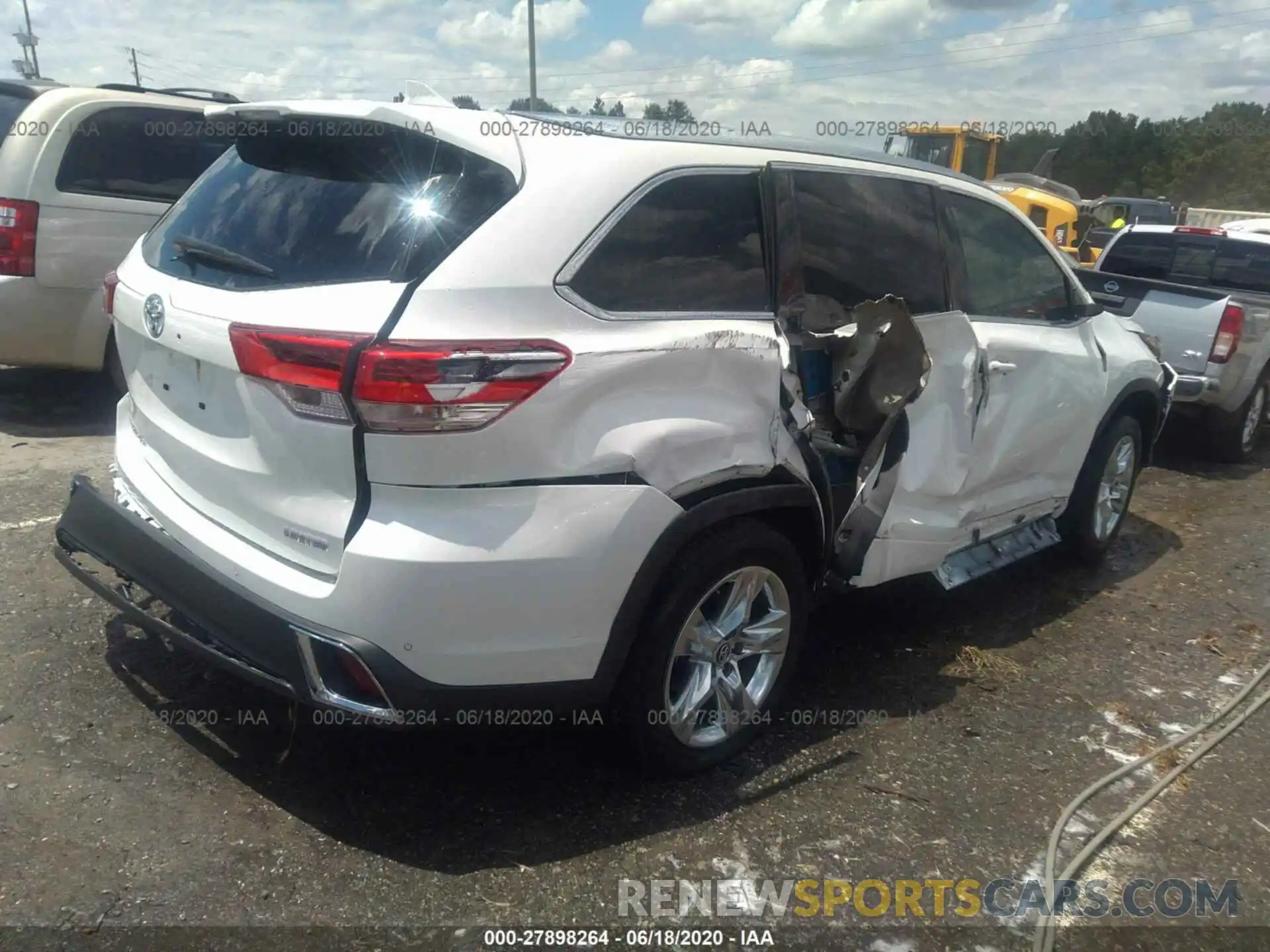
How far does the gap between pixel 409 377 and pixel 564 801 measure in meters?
1.38

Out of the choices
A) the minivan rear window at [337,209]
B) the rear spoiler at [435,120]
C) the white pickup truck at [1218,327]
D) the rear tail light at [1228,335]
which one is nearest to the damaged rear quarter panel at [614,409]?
the minivan rear window at [337,209]

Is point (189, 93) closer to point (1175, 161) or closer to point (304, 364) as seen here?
point (304, 364)

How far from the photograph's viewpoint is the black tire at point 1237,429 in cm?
737

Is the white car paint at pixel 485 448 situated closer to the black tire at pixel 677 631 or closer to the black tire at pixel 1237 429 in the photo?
the black tire at pixel 677 631

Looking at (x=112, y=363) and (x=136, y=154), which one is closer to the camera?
(x=112, y=363)

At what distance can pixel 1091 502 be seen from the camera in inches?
198

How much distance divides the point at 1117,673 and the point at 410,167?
3.31 metres

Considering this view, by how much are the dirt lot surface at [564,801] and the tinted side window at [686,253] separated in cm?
127

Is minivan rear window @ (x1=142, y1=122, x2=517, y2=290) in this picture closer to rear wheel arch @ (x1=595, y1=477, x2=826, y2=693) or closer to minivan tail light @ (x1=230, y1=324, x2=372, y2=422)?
minivan tail light @ (x1=230, y1=324, x2=372, y2=422)

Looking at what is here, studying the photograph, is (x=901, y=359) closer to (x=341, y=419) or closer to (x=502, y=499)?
(x=502, y=499)

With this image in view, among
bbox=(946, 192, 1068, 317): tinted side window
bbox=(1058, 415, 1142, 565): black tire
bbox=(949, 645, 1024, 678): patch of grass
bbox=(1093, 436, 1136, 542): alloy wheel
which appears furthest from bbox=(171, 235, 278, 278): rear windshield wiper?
bbox=(1093, 436, 1136, 542): alloy wheel

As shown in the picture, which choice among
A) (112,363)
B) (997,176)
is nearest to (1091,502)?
(112,363)

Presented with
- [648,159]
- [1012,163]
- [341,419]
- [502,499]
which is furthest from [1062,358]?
[1012,163]

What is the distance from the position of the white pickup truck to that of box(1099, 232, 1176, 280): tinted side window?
0.27 metres
